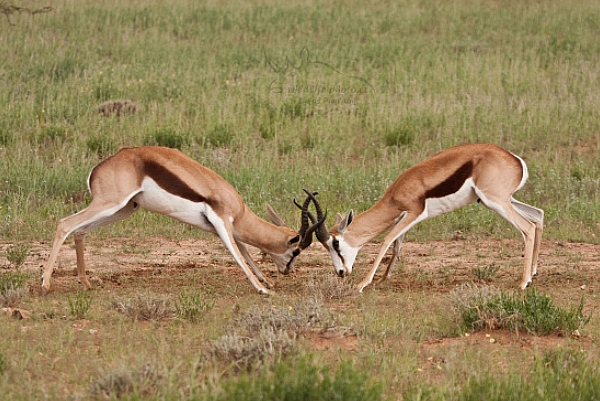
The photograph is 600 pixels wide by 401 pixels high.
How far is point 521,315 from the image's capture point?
6766mm

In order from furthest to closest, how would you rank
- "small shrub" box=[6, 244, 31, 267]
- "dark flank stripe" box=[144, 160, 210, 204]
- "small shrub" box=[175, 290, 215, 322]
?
1. "small shrub" box=[6, 244, 31, 267]
2. "dark flank stripe" box=[144, 160, 210, 204]
3. "small shrub" box=[175, 290, 215, 322]

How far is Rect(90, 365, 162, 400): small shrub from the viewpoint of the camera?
203 inches

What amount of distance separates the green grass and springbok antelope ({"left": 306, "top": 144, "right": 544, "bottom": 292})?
0.57 metres

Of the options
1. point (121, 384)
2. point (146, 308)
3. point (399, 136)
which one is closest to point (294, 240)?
point (146, 308)

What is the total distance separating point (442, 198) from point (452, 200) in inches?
4.2

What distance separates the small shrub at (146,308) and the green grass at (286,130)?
17 millimetres

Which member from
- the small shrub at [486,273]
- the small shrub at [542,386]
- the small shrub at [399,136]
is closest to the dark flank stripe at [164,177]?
the small shrub at [486,273]

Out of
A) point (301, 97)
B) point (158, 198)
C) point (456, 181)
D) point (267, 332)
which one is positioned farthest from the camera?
point (301, 97)

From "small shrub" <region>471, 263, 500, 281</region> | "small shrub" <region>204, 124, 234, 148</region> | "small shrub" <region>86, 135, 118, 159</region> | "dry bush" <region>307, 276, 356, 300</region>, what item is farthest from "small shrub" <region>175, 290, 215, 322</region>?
"small shrub" <region>204, 124, 234, 148</region>

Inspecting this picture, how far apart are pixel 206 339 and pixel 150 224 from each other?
4888mm

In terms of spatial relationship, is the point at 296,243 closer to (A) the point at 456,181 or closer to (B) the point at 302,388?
(A) the point at 456,181

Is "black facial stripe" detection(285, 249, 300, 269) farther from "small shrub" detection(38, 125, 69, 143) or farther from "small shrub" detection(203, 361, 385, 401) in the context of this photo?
"small shrub" detection(38, 125, 69, 143)

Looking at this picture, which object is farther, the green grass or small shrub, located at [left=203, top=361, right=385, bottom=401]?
the green grass

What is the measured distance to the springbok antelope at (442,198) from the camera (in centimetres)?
880
